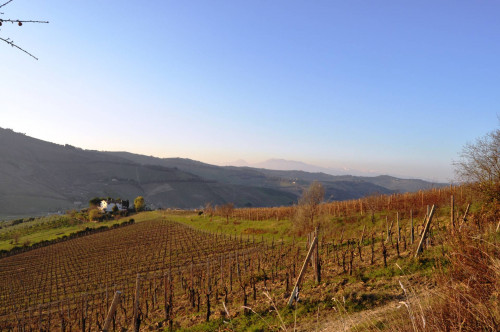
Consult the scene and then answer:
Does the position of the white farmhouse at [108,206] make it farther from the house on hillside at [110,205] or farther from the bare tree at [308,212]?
the bare tree at [308,212]

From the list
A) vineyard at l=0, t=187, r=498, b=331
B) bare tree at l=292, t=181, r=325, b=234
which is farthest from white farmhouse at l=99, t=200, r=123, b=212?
bare tree at l=292, t=181, r=325, b=234

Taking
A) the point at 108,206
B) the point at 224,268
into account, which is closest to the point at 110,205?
the point at 108,206

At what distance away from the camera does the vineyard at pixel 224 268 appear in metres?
11.0

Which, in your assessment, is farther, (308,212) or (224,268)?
(308,212)

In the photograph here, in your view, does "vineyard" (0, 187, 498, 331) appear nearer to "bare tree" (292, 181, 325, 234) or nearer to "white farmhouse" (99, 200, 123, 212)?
"bare tree" (292, 181, 325, 234)

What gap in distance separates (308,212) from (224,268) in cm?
1492

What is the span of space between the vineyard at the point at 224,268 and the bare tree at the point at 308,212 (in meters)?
1.35

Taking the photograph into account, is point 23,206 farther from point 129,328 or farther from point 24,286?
point 129,328

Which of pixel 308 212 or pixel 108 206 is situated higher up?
pixel 308 212

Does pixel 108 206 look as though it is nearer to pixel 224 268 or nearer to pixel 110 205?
pixel 110 205

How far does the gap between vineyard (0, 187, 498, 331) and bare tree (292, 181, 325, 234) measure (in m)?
1.35

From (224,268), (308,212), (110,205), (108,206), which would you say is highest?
(308,212)

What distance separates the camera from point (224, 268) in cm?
2411

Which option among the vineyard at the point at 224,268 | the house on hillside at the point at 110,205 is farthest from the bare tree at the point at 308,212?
the house on hillside at the point at 110,205
